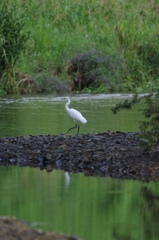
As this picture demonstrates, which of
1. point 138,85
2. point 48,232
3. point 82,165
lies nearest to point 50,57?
point 138,85

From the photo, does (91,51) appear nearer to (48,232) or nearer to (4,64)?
(4,64)

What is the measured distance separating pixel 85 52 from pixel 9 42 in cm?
333

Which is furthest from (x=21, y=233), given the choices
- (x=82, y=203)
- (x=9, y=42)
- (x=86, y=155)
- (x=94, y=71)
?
(x=94, y=71)

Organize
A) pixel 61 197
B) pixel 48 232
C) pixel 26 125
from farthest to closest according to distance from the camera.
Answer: pixel 26 125, pixel 61 197, pixel 48 232

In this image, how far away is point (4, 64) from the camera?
96.4 feet

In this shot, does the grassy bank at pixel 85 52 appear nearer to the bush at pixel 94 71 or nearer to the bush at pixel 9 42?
the bush at pixel 94 71

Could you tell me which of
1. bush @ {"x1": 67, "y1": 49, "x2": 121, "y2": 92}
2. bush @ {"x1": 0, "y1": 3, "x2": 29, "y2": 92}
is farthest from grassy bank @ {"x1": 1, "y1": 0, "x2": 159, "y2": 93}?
bush @ {"x1": 0, "y1": 3, "x2": 29, "y2": 92}

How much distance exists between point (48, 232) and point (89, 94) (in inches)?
858

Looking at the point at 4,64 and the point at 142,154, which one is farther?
the point at 4,64

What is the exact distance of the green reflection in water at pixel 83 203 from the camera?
8.73 m

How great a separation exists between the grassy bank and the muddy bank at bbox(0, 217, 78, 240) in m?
21.2

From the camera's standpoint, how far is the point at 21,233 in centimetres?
771

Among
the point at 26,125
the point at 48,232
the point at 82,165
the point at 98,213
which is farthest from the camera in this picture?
the point at 26,125

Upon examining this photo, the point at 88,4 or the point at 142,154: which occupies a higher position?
the point at 88,4
